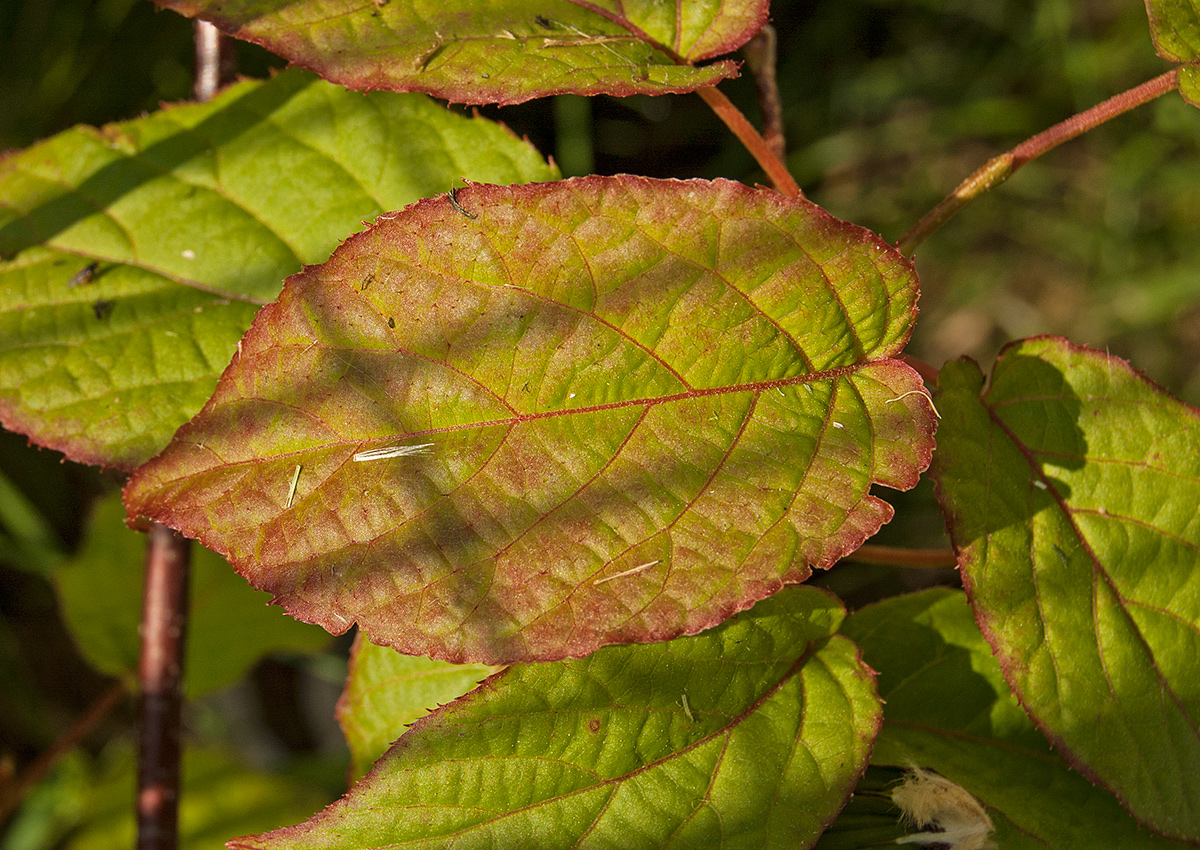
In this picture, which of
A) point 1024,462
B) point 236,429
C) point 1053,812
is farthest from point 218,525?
point 1053,812

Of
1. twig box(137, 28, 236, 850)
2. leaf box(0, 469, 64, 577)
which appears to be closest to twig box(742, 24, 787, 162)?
twig box(137, 28, 236, 850)

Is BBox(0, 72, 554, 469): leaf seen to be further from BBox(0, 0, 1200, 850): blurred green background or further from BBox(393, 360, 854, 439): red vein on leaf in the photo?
BBox(0, 0, 1200, 850): blurred green background

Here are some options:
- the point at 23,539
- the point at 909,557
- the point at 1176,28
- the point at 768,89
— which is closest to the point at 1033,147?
the point at 1176,28

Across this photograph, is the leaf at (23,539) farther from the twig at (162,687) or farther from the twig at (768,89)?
the twig at (768,89)

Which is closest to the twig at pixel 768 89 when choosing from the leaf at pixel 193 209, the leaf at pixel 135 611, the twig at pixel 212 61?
the leaf at pixel 193 209

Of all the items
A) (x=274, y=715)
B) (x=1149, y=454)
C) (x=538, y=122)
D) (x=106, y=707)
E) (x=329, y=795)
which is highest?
(x=1149, y=454)

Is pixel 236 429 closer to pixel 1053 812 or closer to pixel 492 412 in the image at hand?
pixel 492 412

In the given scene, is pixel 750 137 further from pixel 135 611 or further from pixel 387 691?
pixel 135 611
